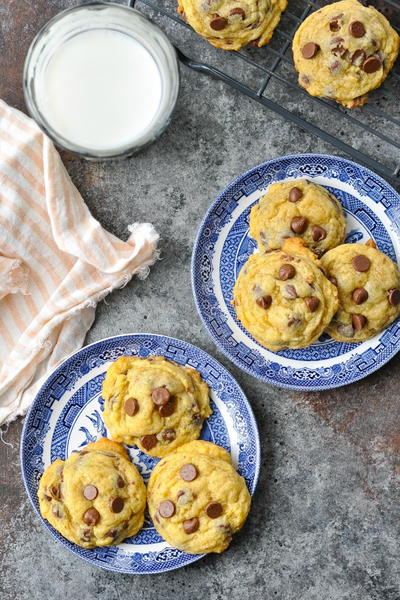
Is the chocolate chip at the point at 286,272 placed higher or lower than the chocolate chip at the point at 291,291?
higher

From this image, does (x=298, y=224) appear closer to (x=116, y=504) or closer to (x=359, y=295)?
(x=359, y=295)

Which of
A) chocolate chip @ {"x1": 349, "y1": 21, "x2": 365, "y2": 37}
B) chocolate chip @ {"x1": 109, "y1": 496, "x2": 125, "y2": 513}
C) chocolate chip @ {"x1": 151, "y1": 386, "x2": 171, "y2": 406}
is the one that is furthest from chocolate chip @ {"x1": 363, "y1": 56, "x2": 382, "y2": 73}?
chocolate chip @ {"x1": 109, "y1": 496, "x2": 125, "y2": 513}

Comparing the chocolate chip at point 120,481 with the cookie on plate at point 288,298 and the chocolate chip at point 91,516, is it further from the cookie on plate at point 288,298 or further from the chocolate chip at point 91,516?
the cookie on plate at point 288,298

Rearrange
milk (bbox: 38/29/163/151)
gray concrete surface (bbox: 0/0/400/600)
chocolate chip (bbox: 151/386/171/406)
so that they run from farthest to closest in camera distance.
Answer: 1. gray concrete surface (bbox: 0/0/400/600)
2. chocolate chip (bbox: 151/386/171/406)
3. milk (bbox: 38/29/163/151)

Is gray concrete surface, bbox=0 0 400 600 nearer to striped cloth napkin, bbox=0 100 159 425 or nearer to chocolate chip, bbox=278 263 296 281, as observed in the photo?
striped cloth napkin, bbox=0 100 159 425

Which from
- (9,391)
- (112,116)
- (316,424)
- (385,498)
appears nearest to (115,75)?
(112,116)

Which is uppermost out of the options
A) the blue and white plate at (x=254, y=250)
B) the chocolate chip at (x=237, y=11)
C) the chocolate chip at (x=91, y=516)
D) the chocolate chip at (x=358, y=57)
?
the chocolate chip at (x=358, y=57)

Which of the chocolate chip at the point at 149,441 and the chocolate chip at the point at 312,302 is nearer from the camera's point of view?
the chocolate chip at the point at 312,302

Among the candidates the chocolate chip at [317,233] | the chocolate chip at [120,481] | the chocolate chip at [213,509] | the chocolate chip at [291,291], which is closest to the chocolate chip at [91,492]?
the chocolate chip at [120,481]
